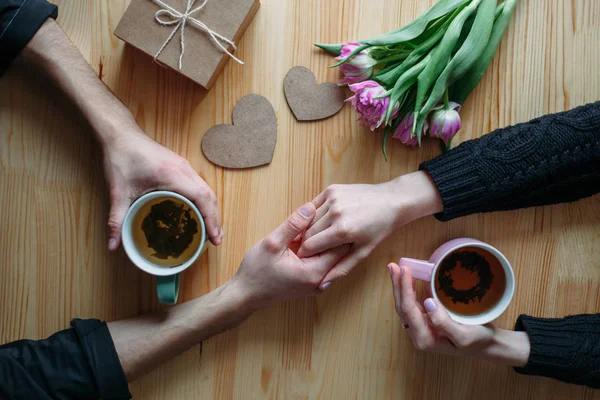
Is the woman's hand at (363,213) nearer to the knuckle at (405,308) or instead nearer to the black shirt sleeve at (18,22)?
the knuckle at (405,308)

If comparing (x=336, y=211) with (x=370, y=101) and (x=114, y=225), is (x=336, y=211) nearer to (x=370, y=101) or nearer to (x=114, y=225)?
(x=370, y=101)

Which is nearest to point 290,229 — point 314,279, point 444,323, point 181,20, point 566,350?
point 314,279

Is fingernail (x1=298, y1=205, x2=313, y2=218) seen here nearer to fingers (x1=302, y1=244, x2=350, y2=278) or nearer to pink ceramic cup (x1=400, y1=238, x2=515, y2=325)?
fingers (x1=302, y1=244, x2=350, y2=278)

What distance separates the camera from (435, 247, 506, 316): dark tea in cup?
2.92ft

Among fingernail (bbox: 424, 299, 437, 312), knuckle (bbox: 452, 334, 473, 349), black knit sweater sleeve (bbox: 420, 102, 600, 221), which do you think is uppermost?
black knit sweater sleeve (bbox: 420, 102, 600, 221)

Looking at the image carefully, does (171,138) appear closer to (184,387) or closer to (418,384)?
(184,387)

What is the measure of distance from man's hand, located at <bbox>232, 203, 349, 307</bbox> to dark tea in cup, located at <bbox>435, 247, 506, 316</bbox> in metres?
0.20

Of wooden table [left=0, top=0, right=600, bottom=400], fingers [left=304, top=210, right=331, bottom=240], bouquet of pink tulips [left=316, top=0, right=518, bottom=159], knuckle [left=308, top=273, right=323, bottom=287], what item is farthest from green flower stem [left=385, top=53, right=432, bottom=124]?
knuckle [left=308, top=273, right=323, bottom=287]

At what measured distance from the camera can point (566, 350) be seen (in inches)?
35.1

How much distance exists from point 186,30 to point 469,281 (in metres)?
0.72

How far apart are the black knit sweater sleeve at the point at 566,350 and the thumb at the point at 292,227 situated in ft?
1.58

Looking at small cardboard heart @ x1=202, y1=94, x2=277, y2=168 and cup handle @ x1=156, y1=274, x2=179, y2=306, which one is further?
small cardboard heart @ x1=202, y1=94, x2=277, y2=168

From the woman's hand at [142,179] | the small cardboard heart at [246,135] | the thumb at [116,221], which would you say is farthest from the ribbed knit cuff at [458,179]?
the thumb at [116,221]

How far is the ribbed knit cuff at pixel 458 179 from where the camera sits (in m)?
0.89
